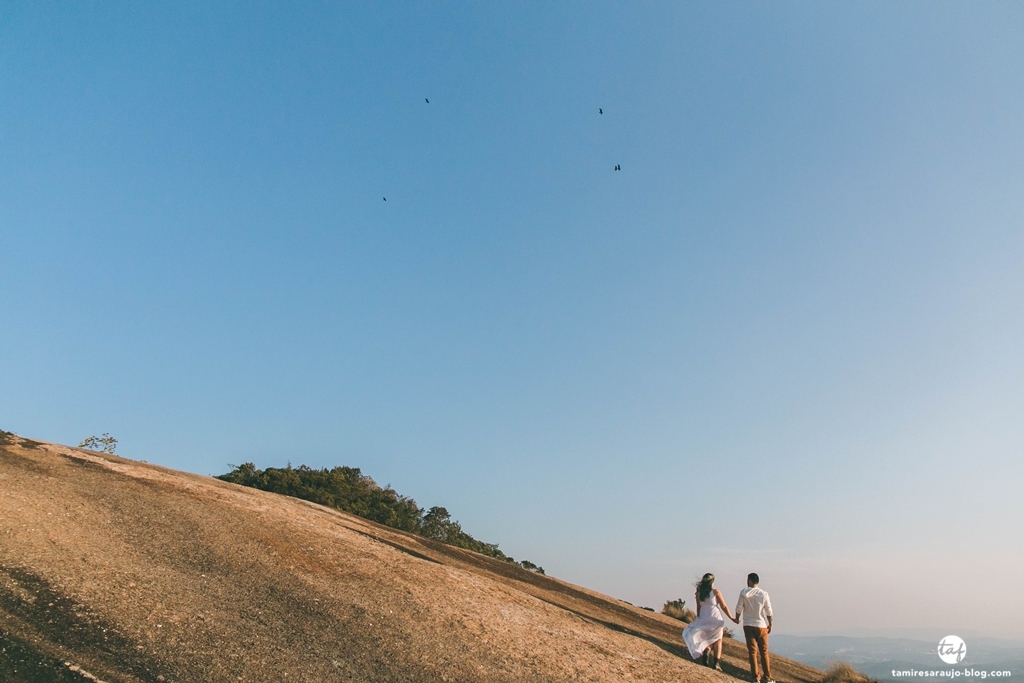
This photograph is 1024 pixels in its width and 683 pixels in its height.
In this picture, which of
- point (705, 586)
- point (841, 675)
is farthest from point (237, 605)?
point (841, 675)

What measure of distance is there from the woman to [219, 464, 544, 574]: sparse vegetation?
78.1 feet

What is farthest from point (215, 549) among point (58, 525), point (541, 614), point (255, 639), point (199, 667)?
point (541, 614)

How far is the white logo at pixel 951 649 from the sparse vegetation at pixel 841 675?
4491 millimetres

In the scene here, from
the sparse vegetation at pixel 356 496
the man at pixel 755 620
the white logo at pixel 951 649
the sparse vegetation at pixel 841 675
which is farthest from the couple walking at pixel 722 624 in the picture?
the sparse vegetation at pixel 356 496

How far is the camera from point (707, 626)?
1590cm

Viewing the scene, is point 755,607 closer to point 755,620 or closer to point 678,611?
point 755,620

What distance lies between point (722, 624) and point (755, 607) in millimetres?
1695

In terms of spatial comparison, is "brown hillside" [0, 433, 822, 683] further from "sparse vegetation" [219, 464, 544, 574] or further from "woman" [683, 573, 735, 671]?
"sparse vegetation" [219, 464, 544, 574]

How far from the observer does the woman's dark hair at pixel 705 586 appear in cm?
→ 1586

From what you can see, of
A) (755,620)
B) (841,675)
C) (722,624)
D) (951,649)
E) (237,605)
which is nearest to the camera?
(237,605)

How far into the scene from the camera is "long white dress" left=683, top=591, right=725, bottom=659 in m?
15.8

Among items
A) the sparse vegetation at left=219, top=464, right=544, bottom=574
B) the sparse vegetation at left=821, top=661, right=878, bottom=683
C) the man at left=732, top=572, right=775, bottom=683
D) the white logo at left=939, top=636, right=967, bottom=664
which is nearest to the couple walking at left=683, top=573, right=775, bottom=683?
the man at left=732, top=572, right=775, bottom=683

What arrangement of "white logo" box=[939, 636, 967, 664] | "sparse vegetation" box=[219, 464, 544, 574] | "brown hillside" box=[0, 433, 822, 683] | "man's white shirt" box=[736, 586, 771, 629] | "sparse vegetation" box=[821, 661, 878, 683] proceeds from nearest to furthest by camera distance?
"brown hillside" box=[0, 433, 822, 683] < "man's white shirt" box=[736, 586, 771, 629] < "sparse vegetation" box=[821, 661, 878, 683] < "white logo" box=[939, 636, 967, 664] < "sparse vegetation" box=[219, 464, 544, 574]

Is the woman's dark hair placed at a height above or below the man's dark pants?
above
